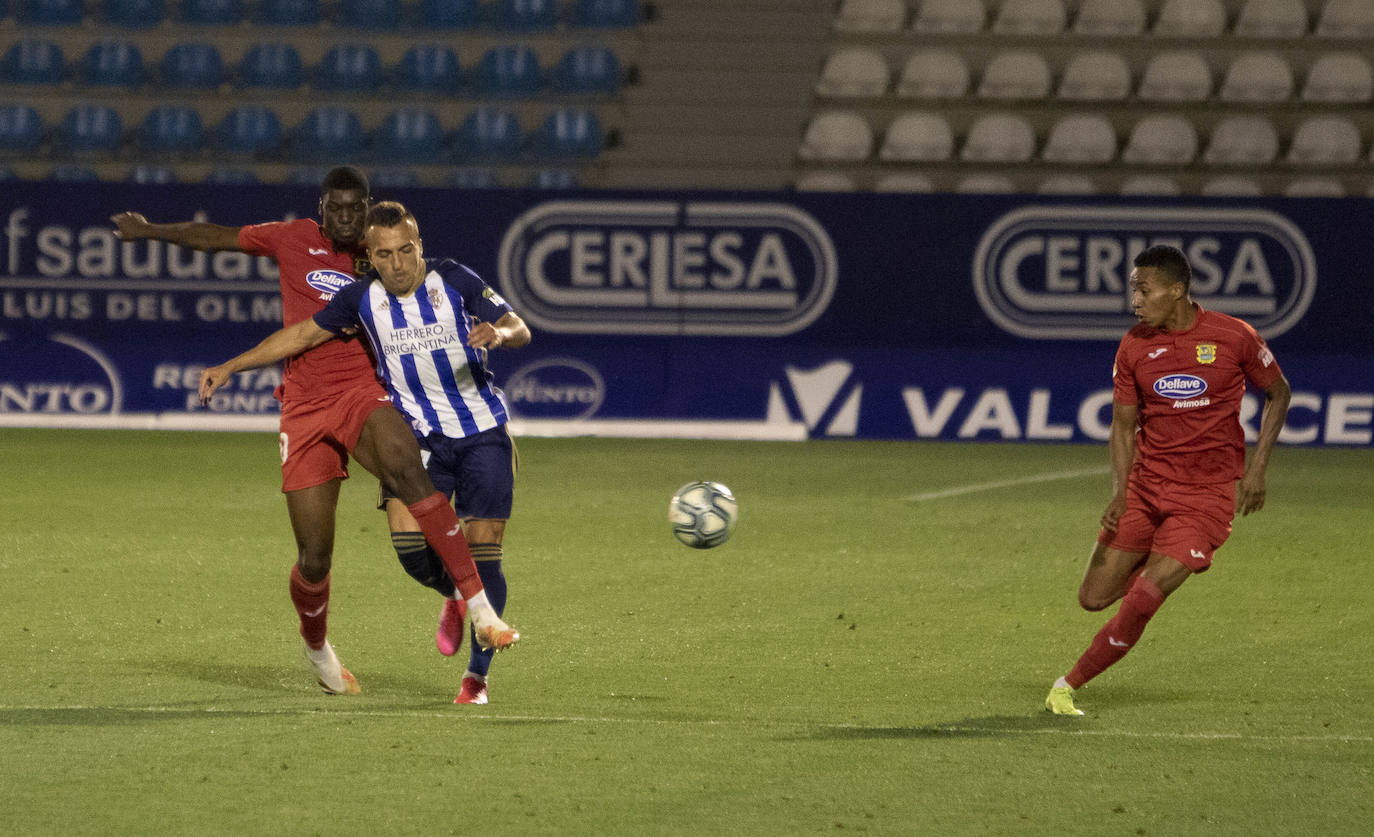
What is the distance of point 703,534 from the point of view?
715cm

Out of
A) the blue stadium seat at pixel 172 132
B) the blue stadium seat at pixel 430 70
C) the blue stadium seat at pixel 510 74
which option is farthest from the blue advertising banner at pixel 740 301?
the blue stadium seat at pixel 430 70

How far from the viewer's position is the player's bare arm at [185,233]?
7.34 m

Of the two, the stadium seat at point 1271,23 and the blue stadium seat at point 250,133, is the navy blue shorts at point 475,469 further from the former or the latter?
the stadium seat at point 1271,23

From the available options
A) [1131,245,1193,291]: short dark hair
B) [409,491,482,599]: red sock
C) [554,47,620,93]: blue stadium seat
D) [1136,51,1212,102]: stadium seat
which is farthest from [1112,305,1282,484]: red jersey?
[554,47,620,93]: blue stadium seat

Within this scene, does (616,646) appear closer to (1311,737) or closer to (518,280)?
(1311,737)

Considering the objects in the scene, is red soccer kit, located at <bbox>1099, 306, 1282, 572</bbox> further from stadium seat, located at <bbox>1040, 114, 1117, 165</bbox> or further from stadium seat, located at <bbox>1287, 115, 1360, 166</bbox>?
stadium seat, located at <bbox>1287, 115, 1360, 166</bbox>

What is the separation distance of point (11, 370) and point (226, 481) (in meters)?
4.15

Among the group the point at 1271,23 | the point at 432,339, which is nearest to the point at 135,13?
the point at 1271,23

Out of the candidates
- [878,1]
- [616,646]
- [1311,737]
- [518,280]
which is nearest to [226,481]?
[518,280]

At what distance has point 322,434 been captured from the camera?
6.75 metres

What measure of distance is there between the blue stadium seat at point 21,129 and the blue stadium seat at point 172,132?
3.60 ft

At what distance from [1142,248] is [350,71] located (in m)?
8.87

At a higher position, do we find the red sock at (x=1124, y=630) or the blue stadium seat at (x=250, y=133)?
the red sock at (x=1124, y=630)

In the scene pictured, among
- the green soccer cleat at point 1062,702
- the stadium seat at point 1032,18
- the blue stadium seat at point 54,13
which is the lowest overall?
the green soccer cleat at point 1062,702
